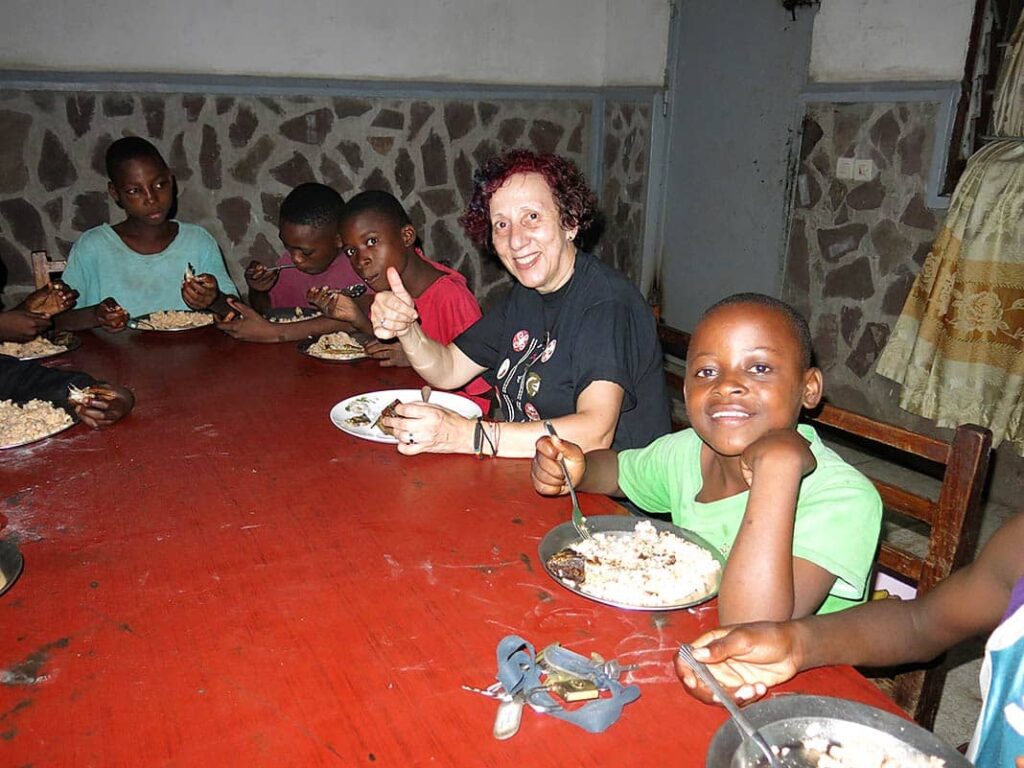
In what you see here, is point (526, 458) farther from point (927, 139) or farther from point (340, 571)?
point (927, 139)

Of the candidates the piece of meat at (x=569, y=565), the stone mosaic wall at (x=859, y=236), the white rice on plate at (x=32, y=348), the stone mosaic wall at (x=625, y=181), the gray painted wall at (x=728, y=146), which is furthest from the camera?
the stone mosaic wall at (x=625, y=181)

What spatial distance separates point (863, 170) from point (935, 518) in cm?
330

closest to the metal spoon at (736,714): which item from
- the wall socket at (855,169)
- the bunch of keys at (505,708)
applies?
the bunch of keys at (505,708)

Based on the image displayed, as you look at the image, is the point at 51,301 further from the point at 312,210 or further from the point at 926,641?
the point at 926,641

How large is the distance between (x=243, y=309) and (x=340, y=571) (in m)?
1.80

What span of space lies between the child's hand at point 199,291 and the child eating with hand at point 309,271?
0.66ft

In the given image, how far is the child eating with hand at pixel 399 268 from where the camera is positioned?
2.79 metres

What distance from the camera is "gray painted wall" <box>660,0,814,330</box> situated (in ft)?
15.1

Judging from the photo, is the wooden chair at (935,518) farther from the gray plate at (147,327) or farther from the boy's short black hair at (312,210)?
the boy's short black hair at (312,210)

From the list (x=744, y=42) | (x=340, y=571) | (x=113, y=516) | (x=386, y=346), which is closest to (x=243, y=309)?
(x=386, y=346)

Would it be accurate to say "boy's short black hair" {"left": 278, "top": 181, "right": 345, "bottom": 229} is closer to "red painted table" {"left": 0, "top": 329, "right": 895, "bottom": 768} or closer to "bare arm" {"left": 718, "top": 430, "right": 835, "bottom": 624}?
"red painted table" {"left": 0, "top": 329, "right": 895, "bottom": 768}

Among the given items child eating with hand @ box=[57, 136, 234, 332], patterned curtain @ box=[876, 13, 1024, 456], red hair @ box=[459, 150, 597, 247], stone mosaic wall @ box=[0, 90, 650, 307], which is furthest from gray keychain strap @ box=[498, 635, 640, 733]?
stone mosaic wall @ box=[0, 90, 650, 307]

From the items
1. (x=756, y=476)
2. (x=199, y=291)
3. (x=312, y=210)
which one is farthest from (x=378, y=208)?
(x=756, y=476)

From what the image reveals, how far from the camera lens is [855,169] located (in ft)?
13.8
